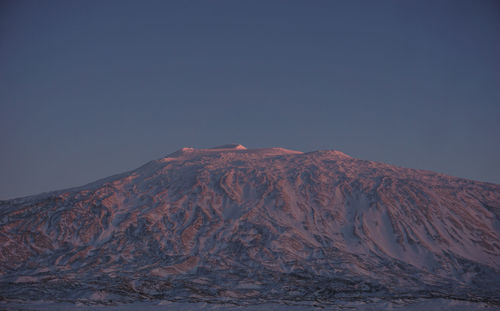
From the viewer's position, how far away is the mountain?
66.5 metres

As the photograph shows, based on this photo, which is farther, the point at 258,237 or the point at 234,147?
the point at 234,147

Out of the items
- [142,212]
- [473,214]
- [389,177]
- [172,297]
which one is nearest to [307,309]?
[172,297]

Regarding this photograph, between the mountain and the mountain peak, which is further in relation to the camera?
the mountain peak

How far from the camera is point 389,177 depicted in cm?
12038

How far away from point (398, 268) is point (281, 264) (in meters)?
23.5

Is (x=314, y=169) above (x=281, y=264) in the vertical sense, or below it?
above

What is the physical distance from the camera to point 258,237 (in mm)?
91688

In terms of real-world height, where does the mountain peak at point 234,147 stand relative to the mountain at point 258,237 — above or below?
above

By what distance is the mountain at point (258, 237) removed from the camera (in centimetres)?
6650

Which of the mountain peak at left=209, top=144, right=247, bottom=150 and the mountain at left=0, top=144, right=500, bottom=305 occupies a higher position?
the mountain peak at left=209, top=144, right=247, bottom=150

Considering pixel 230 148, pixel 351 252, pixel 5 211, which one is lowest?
pixel 351 252

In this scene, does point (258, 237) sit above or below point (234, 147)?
below

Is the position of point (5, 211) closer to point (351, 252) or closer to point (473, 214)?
point (351, 252)

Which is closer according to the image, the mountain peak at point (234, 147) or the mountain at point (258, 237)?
the mountain at point (258, 237)
